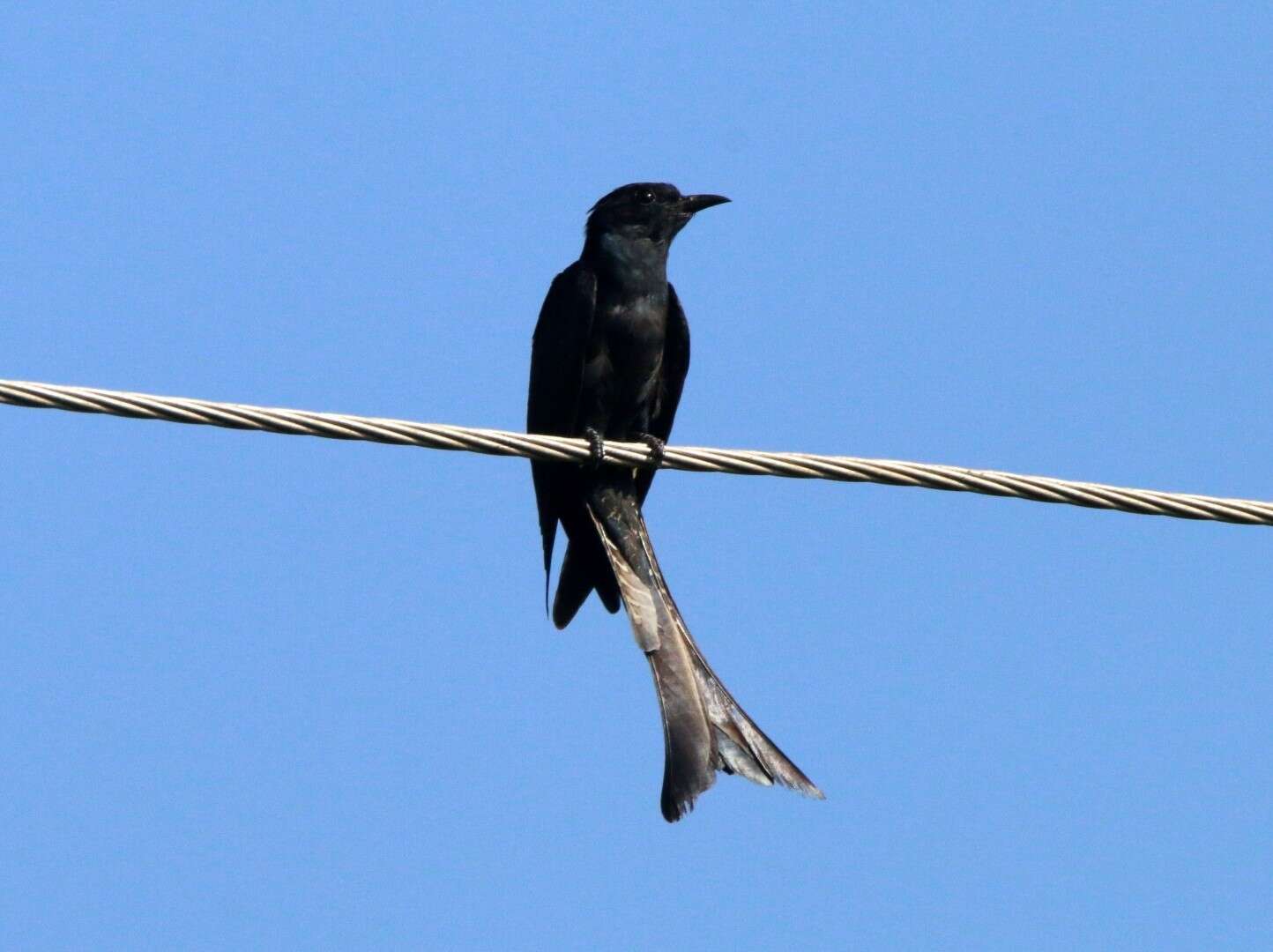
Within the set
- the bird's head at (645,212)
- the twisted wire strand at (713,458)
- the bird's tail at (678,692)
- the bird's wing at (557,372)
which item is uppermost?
the bird's head at (645,212)

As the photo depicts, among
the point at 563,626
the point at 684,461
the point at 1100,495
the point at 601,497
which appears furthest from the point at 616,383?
the point at 1100,495

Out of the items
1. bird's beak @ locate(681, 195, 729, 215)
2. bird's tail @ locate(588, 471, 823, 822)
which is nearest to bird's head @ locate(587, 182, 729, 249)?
bird's beak @ locate(681, 195, 729, 215)

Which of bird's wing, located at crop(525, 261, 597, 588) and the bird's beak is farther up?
the bird's beak

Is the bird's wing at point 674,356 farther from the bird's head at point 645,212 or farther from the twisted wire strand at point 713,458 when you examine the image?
the twisted wire strand at point 713,458

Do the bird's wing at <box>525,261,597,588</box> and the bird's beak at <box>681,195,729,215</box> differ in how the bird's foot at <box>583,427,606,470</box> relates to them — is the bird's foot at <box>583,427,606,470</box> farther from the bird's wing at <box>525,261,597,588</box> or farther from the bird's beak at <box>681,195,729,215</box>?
the bird's beak at <box>681,195,729,215</box>

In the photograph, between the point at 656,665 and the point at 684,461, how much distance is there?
5.36 feet

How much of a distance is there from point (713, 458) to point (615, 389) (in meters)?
2.26

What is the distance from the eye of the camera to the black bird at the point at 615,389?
6414mm

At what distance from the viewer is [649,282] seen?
6832 mm

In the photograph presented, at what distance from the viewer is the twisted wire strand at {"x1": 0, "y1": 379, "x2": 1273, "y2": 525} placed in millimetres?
3922

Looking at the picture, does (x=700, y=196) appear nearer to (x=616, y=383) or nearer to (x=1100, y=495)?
(x=616, y=383)

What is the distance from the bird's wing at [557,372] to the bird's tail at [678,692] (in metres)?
0.32

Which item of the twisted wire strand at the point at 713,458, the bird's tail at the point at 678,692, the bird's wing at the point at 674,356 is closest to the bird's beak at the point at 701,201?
the bird's wing at the point at 674,356

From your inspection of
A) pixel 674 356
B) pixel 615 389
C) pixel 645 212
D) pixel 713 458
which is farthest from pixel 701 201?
pixel 713 458
